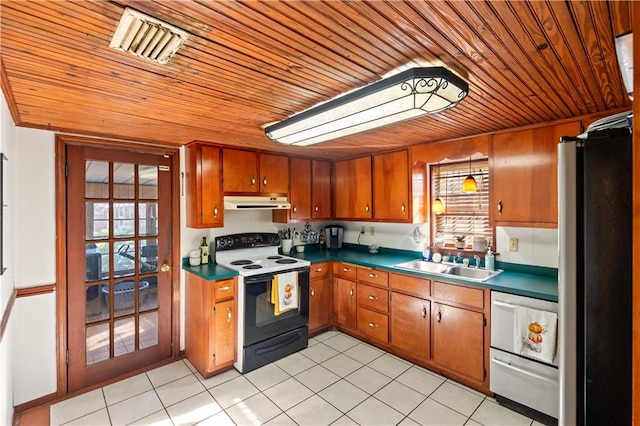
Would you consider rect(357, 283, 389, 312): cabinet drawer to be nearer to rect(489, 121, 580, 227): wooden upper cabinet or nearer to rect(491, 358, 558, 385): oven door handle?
rect(491, 358, 558, 385): oven door handle

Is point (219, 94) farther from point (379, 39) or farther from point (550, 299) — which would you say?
point (550, 299)

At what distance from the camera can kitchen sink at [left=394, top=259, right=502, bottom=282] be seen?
2893 mm

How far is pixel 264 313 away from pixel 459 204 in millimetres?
2347

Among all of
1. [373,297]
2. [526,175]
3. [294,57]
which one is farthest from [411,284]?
[294,57]

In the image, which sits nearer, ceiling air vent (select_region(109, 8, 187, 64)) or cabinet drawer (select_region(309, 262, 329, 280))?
ceiling air vent (select_region(109, 8, 187, 64))

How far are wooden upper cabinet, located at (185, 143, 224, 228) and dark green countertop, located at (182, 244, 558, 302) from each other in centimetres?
50

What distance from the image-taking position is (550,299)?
2141 mm

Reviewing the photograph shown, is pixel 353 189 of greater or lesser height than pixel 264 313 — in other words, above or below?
above

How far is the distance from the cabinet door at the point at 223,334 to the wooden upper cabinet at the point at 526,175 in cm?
256

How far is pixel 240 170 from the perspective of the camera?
3.31 m

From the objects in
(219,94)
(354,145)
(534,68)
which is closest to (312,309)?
(354,145)

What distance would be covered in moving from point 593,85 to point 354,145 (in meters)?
1.91

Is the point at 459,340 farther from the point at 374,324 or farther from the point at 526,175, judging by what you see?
the point at 526,175

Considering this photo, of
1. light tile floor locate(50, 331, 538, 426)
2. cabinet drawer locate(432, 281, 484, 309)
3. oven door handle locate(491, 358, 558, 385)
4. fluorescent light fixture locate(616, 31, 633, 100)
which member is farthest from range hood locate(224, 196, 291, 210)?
fluorescent light fixture locate(616, 31, 633, 100)
